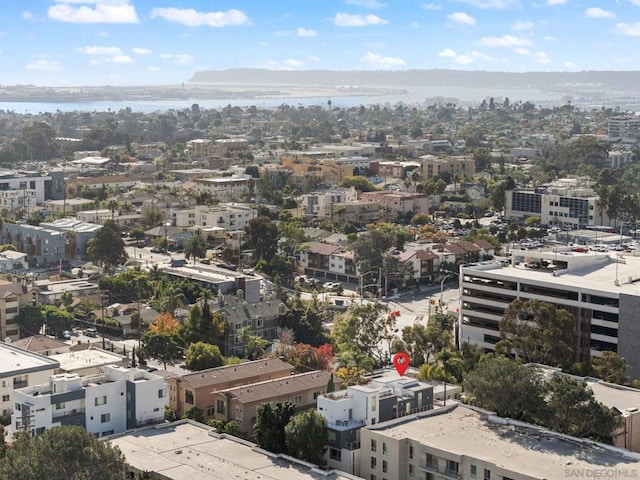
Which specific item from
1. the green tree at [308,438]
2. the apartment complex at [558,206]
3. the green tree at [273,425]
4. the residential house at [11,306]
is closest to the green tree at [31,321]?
the residential house at [11,306]

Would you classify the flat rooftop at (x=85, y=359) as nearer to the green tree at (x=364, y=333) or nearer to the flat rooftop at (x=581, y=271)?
the green tree at (x=364, y=333)

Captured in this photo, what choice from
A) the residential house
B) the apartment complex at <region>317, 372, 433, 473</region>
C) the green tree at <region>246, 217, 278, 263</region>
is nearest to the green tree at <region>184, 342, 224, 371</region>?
the apartment complex at <region>317, 372, 433, 473</region>

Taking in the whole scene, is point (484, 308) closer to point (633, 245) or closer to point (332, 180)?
point (633, 245)

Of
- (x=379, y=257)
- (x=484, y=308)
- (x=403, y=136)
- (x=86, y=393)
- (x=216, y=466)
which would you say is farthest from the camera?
(x=403, y=136)

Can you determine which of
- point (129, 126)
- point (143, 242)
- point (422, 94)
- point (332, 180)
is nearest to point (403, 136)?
point (129, 126)

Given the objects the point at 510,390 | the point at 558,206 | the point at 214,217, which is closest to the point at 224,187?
the point at 214,217

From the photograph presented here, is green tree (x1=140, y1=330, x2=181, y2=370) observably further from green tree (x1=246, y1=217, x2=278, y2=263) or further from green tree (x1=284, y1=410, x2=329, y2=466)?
green tree (x1=246, y1=217, x2=278, y2=263)

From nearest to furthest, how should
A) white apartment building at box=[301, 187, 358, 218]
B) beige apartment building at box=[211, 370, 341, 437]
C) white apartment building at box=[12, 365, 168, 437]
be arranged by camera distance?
1. white apartment building at box=[12, 365, 168, 437]
2. beige apartment building at box=[211, 370, 341, 437]
3. white apartment building at box=[301, 187, 358, 218]
